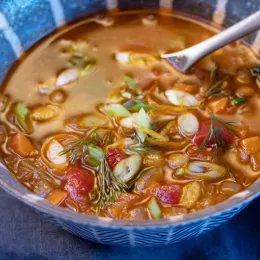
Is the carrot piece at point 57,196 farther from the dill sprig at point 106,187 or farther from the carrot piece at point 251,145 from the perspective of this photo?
the carrot piece at point 251,145

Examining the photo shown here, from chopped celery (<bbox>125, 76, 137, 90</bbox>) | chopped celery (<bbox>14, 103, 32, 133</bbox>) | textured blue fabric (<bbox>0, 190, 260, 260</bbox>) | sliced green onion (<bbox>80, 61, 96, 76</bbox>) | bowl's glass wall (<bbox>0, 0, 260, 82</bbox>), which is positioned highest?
bowl's glass wall (<bbox>0, 0, 260, 82</bbox>)

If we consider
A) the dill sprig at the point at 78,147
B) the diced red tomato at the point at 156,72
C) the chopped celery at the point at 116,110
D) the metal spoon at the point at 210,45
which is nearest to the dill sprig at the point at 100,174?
the dill sprig at the point at 78,147

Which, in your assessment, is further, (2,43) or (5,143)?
(2,43)

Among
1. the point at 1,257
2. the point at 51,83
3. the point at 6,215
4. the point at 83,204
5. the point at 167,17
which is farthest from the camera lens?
the point at 167,17

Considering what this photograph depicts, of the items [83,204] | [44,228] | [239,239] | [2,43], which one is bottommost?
[239,239]

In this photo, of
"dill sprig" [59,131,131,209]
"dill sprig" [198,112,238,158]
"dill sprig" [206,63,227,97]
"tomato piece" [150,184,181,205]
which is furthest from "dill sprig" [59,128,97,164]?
"dill sprig" [206,63,227,97]

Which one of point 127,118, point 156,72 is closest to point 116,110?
point 127,118

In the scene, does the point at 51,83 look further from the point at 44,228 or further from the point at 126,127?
the point at 44,228

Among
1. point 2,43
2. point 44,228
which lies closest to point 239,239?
point 44,228

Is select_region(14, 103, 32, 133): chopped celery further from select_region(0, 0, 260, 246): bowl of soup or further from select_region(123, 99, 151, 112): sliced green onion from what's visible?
select_region(123, 99, 151, 112): sliced green onion
